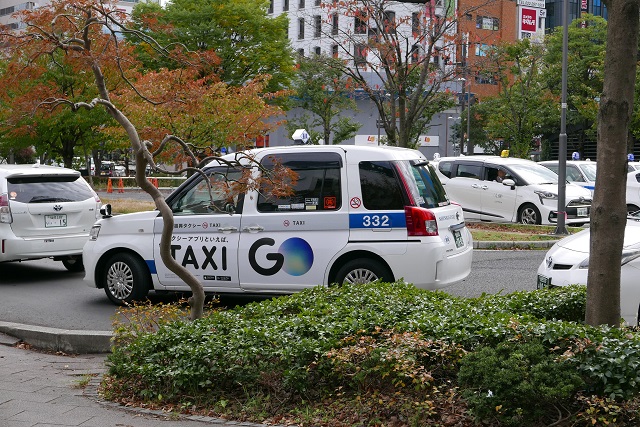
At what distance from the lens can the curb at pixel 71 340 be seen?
883cm

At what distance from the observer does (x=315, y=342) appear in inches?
242

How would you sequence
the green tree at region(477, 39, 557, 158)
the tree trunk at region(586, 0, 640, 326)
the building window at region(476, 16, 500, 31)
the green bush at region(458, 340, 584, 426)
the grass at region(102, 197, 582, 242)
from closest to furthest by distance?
the green bush at region(458, 340, 584, 426)
the tree trunk at region(586, 0, 640, 326)
the grass at region(102, 197, 582, 242)
the building window at region(476, 16, 500, 31)
the green tree at region(477, 39, 557, 158)

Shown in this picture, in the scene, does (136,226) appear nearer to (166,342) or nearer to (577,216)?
(166,342)

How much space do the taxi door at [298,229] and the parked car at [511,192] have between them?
13286 mm

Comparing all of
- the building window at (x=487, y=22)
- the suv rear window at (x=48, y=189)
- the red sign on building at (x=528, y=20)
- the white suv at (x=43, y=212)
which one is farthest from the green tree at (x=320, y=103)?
the white suv at (x=43, y=212)

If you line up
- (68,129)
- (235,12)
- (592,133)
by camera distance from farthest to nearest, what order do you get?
1. (592,133)
2. (235,12)
3. (68,129)

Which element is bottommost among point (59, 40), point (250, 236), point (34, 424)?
point (34, 424)

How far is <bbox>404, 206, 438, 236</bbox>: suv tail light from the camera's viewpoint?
9.53m

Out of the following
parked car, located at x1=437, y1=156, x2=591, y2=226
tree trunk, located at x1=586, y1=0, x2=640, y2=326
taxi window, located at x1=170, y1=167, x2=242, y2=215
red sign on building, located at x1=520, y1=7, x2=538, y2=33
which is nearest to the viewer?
tree trunk, located at x1=586, y1=0, x2=640, y2=326

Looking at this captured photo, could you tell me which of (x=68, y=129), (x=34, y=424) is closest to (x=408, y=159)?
(x=34, y=424)

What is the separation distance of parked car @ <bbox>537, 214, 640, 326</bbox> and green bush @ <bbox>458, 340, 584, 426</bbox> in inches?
125

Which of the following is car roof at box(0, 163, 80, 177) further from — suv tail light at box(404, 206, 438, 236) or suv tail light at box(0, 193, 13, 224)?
suv tail light at box(404, 206, 438, 236)

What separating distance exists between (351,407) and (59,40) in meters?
4.26

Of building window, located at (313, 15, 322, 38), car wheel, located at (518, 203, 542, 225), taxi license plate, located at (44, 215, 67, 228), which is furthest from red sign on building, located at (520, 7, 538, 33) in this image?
taxi license plate, located at (44, 215, 67, 228)
